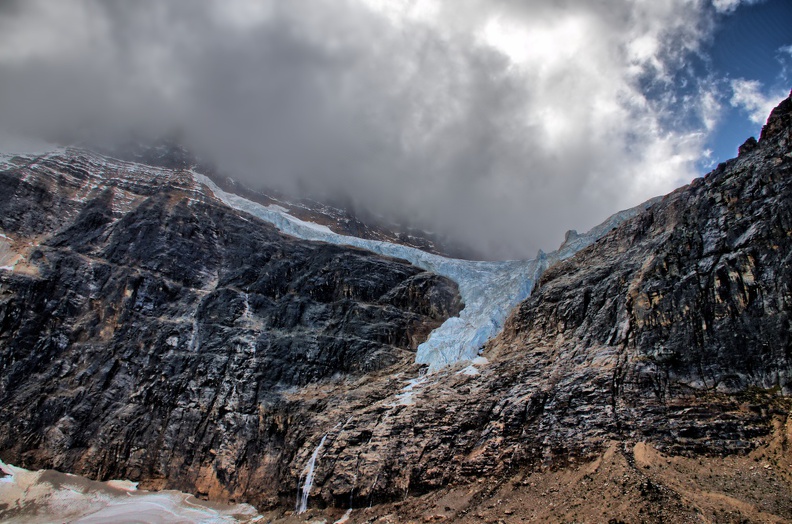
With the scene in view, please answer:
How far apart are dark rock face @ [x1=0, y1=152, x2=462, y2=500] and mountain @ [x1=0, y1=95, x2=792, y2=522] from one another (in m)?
0.30

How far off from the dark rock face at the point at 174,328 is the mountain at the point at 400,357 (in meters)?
0.30

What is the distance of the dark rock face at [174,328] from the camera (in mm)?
53688

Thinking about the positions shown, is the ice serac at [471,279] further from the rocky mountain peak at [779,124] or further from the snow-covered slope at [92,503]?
the snow-covered slope at [92,503]

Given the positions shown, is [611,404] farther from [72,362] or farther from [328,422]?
[72,362]

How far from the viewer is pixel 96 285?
6906 centimetres

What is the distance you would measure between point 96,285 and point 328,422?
143 feet

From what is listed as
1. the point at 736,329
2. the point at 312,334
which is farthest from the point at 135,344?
the point at 736,329

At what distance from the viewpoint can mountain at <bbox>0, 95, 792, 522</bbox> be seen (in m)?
30.7

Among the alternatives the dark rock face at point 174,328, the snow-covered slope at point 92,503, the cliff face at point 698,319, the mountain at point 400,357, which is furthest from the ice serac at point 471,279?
the snow-covered slope at point 92,503

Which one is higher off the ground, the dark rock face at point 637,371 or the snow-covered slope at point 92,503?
the dark rock face at point 637,371

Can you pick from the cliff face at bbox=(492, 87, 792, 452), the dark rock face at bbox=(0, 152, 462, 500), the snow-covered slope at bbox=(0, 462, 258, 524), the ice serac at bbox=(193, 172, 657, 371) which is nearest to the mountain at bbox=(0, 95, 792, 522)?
the cliff face at bbox=(492, 87, 792, 452)

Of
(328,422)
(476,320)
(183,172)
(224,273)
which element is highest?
(183,172)

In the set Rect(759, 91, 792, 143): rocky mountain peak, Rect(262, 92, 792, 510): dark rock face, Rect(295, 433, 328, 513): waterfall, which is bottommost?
Rect(295, 433, 328, 513): waterfall

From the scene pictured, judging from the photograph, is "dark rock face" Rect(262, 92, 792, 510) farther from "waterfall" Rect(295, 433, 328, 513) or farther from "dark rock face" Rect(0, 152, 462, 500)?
"dark rock face" Rect(0, 152, 462, 500)
